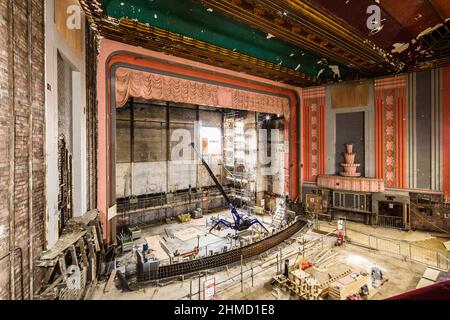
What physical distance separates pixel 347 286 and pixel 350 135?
8.84 meters

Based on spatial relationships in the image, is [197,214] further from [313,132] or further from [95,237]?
[313,132]

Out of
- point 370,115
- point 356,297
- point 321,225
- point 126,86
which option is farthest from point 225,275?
point 370,115

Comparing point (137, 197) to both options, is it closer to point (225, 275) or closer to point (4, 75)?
point (225, 275)

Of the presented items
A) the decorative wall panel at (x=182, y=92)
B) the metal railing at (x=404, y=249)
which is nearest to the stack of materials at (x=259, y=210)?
the metal railing at (x=404, y=249)

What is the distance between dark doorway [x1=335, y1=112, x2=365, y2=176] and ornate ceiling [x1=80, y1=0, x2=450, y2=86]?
2.69m

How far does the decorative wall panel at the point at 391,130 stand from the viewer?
10.9 meters

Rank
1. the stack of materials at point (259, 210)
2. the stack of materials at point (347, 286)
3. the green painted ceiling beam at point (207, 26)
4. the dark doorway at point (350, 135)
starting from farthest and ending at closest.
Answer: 1. the stack of materials at point (259, 210)
2. the dark doorway at point (350, 135)
3. the green painted ceiling beam at point (207, 26)
4. the stack of materials at point (347, 286)

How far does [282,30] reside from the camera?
746 cm

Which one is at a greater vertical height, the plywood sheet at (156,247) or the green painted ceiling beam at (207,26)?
the green painted ceiling beam at (207,26)

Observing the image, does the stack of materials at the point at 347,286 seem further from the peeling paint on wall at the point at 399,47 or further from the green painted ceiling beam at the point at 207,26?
the peeling paint on wall at the point at 399,47

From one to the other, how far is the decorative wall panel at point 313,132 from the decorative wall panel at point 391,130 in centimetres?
273

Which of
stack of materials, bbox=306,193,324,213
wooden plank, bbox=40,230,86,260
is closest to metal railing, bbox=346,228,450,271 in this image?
stack of materials, bbox=306,193,324,213

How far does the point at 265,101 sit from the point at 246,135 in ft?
13.0

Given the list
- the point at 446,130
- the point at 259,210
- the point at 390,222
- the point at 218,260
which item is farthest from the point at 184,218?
the point at 446,130
